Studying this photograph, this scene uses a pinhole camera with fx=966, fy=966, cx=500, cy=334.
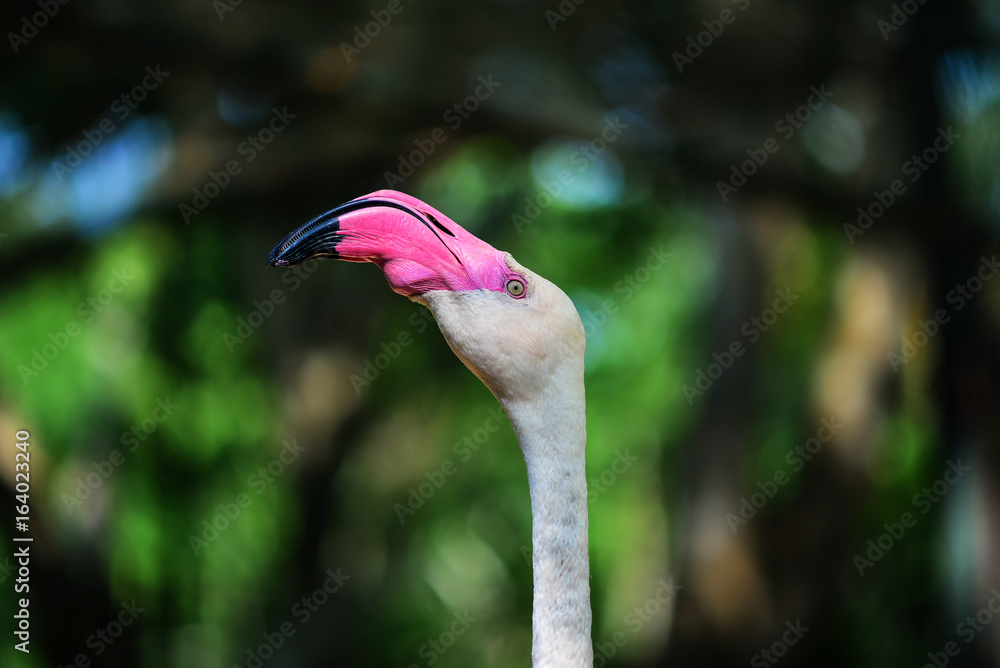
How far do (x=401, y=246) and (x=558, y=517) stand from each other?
2.46 feet

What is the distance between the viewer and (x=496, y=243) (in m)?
9.35

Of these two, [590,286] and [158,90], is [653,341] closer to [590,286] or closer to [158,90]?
[590,286]

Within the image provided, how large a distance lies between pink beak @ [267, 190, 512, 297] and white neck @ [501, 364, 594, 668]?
320 millimetres

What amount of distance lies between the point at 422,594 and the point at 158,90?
31.4 feet

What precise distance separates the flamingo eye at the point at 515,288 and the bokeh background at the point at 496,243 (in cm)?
394

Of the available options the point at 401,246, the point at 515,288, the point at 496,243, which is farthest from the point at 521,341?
the point at 496,243

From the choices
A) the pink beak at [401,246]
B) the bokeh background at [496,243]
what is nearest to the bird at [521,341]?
the pink beak at [401,246]

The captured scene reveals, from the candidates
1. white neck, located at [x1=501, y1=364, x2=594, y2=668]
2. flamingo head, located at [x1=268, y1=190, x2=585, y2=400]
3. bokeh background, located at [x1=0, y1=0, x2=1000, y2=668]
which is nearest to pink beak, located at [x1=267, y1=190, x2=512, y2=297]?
flamingo head, located at [x1=268, y1=190, x2=585, y2=400]

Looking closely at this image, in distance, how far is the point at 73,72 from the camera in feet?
21.6

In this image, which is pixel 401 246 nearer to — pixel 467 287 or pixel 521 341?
pixel 467 287

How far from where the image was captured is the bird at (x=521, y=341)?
7.41ft

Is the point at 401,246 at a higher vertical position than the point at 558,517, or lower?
higher

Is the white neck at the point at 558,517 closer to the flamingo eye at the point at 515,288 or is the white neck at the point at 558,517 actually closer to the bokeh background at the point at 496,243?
the flamingo eye at the point at 515,288

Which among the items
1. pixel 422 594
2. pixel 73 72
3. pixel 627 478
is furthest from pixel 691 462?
pixel 422 594
